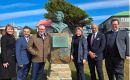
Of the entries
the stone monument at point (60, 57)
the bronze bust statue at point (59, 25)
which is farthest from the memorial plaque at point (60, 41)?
the bronze bust statue at point (59, 25)

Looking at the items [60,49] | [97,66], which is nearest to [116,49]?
[97,66]

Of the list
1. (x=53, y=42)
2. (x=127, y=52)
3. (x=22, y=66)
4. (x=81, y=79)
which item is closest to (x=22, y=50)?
(x=22, y=66)

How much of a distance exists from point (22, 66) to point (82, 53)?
5.81ft

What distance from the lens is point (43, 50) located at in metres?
8.97

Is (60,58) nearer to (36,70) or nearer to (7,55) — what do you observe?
(36,70)

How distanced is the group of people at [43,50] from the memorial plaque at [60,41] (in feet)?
1.72

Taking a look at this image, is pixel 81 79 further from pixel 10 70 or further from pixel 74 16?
pixel 74 16

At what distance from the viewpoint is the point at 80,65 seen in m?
9.45

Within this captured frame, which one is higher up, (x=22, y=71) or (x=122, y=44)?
(x=122, y=44)

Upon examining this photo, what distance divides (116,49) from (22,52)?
8.55ft

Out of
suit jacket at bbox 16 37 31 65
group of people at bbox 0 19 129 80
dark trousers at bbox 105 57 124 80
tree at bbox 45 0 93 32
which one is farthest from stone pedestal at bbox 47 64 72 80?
tree at bbox 45 0 93 32

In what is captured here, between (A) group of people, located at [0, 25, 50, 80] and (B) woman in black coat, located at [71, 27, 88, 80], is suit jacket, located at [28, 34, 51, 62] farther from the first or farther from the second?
(B) woman in black coat, located at [71, 27, 88, 80]

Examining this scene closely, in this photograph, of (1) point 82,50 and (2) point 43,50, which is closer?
(2) point 43,50

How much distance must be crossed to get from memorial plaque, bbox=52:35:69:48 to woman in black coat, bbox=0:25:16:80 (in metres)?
1.43
